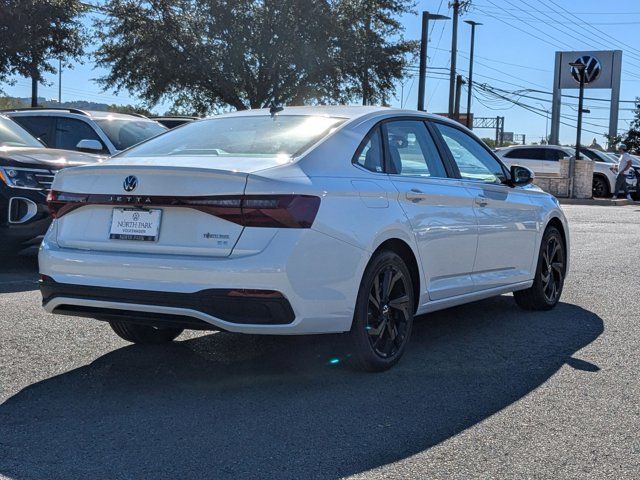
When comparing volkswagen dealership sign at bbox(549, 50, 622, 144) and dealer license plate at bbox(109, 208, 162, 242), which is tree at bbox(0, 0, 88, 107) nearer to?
dealer license plate at bbox(109, 208, 162, 242)

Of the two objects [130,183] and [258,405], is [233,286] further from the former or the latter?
[130,183]

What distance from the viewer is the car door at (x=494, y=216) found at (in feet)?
20.5

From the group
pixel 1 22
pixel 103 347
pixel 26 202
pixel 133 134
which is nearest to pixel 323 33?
pixel 1 22

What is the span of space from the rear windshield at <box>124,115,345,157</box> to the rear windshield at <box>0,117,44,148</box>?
14.2 feet

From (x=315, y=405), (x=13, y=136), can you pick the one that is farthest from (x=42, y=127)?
(x=315, y=405)

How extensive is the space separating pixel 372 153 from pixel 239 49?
95.1 ft

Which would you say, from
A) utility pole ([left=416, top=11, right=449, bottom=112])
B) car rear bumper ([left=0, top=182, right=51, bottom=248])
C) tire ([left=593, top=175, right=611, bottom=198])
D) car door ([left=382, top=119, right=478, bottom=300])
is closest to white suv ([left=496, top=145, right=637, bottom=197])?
tire ([left=593, top=175, right=611, bottom=198])

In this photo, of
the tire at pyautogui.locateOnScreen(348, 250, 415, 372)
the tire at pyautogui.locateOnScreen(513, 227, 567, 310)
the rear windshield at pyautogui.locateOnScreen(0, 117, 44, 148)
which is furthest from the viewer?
the rear windshield at pyautogui.locateOnScreen(0, 117, 44, 148)

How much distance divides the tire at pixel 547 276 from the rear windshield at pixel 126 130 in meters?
6.19

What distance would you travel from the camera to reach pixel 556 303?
7598mm

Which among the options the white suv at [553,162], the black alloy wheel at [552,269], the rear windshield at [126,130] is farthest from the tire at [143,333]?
the white suv at [553,162]

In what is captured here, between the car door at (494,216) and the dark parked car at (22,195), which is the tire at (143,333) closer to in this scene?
the car door at (494,216)

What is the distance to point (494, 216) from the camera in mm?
6422

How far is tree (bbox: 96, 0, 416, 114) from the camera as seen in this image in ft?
107
